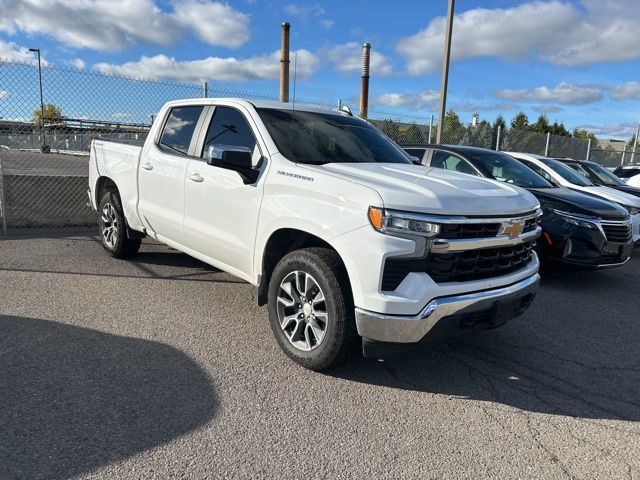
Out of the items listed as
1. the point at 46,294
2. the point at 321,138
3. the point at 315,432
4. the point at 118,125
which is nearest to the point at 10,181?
the point at 118,125

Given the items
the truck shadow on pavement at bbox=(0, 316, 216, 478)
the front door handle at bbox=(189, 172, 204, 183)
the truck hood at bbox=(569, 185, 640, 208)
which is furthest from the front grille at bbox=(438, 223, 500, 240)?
the truck hood at bbox=(569, 185, 640, 208)

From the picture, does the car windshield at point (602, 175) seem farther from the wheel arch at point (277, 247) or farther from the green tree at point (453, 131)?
the wheel arch at point (277, 247)

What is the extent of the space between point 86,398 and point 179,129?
116 inches

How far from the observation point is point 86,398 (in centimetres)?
302

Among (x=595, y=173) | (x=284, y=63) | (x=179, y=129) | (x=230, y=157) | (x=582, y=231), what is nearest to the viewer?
(x=230, y=157)

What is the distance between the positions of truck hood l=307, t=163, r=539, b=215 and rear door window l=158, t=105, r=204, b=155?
178 centimetres

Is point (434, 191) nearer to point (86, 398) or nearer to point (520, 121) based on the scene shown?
point (86, 398)

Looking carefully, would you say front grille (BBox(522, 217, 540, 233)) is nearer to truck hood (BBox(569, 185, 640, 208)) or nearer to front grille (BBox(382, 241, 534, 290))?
front grille (BBox(382, 241, 534, 290))

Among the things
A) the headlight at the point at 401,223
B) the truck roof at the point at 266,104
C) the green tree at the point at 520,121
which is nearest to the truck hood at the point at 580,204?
the truck roof at the point at 266,104

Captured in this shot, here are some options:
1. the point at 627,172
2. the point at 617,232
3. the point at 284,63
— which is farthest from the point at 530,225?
the point at 284,63

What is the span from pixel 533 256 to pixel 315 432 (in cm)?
240

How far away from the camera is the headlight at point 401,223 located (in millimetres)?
2986

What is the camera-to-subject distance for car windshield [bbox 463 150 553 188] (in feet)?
22.6

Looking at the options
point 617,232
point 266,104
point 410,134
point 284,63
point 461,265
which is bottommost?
point 617,232
